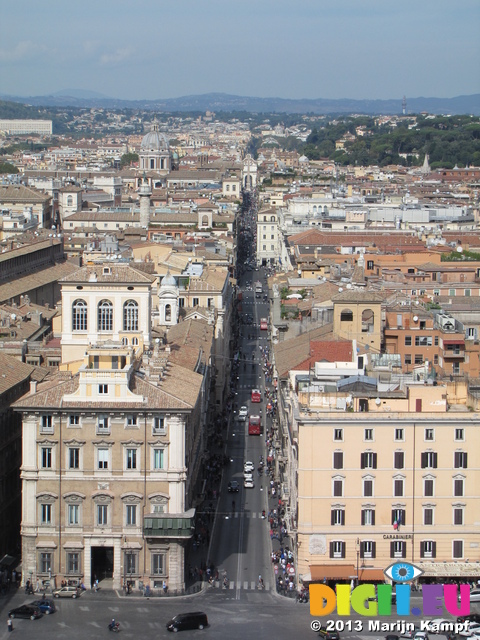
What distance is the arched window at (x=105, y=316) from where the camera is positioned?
55.3m

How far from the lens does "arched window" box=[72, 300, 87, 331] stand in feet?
182

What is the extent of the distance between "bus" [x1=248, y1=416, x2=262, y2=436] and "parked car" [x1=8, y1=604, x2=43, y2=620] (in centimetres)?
2585

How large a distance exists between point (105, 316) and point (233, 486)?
8401 mm

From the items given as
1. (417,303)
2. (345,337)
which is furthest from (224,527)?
(417,303)

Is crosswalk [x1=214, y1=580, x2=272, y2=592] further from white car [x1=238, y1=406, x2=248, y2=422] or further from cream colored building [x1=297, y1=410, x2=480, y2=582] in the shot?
white car [x1=238, y1=406, x2=248, y2=422]

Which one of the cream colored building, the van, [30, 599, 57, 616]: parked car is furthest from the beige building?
the cream colored building

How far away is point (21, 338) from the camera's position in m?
61.9

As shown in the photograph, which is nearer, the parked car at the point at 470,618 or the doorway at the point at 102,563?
the parked car at the point at 470,618

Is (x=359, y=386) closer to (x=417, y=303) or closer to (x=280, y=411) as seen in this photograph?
(x=280, y=411)

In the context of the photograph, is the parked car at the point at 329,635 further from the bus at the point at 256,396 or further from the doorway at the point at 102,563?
the bus at the point at 256,396

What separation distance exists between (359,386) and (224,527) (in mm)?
8422

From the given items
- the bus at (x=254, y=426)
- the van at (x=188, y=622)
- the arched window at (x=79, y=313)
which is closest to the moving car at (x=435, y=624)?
the van at (x=188, y=622)

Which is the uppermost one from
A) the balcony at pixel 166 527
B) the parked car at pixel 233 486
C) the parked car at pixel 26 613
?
the balcony at pixel 166 527

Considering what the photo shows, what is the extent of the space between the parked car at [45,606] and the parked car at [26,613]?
0.20 m
